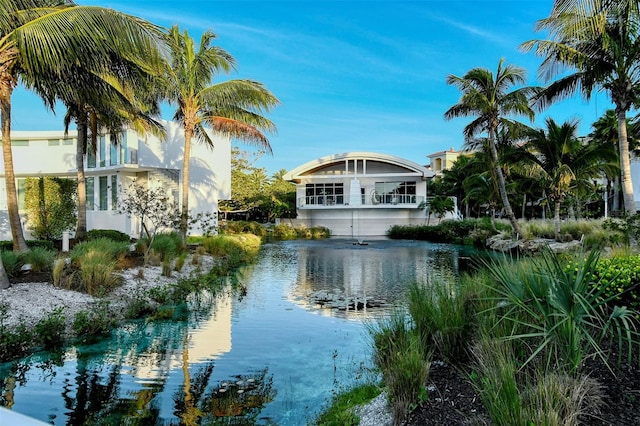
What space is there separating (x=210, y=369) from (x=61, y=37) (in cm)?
653

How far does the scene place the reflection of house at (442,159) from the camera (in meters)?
58.9

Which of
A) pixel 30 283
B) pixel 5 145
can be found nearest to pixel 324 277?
pixel 30 283

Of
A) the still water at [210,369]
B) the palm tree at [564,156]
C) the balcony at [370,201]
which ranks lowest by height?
the still water at [210,369]

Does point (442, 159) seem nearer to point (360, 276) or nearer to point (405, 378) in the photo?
point (360, 276)

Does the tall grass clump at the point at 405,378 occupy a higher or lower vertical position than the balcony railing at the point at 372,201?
lower

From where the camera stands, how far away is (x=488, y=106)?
19.3 metres

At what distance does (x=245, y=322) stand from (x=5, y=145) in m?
6.74

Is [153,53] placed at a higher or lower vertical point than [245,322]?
higher

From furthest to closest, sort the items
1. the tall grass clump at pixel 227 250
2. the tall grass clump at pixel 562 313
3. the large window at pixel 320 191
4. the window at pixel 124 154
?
the large window at pixel 320 191
the window at pixel 124 154
the tall grass clump at pixel 227 250
the tall grass clump at pixel 562 313

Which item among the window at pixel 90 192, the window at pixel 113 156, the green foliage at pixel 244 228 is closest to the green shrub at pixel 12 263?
the window at pixel 113 156

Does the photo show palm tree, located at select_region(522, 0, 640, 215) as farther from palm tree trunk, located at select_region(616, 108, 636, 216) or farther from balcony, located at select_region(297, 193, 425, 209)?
balcony, located at select_region(297, 193, 425, 209)

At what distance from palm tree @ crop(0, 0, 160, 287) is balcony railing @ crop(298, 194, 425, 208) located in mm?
28612

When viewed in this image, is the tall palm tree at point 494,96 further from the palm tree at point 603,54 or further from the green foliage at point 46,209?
the green foliage at point 46,209

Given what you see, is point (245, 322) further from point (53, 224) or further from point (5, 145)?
point (53, 224)
